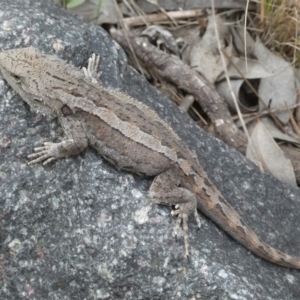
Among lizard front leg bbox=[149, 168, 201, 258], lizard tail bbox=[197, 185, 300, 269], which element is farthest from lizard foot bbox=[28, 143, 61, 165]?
lizard tail bbox=[197, 185, 300, 269]

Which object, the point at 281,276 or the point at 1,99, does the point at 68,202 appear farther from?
the point at 281,276

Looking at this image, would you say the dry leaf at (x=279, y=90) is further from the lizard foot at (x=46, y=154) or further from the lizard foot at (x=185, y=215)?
the lizard foot at (x=46, y=154)

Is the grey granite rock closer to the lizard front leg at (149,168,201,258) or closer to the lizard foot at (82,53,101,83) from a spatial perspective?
the lizard front leg at (149,168,201,258)

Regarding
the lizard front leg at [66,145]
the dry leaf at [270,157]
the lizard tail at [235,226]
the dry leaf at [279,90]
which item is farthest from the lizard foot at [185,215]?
the dry leaf at [279,90]

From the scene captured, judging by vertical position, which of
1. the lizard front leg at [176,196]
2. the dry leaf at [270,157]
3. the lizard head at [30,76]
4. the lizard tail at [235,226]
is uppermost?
the lizard head at [30,76]

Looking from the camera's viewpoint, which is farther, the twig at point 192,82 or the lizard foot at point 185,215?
the twig at point 192,82
